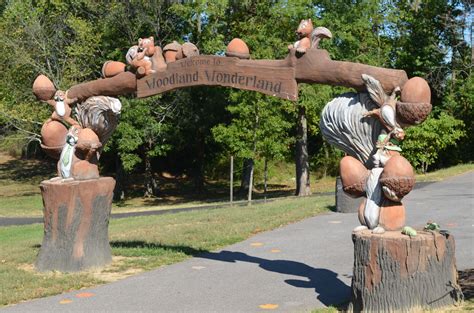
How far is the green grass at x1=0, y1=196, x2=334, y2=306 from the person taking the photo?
25.6 ft

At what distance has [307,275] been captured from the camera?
777 centimetres

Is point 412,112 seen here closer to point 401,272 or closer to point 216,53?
point 401,272

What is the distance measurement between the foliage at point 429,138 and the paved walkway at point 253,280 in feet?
54.1

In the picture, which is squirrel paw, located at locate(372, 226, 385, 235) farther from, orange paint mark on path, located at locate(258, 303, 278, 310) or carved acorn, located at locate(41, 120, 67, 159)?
carved acorn, located at locate(41, 120, 67, 159)

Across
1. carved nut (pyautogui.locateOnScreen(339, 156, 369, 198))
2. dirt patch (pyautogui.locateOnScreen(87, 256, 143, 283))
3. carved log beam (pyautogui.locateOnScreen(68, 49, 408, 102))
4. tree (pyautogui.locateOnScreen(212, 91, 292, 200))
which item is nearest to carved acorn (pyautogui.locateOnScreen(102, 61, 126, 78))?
carved log beam (pyautogui.locateOnScreen(68, 49, 408, 102))

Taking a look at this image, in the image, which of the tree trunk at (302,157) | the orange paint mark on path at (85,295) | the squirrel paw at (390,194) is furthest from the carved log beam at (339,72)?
the tree trunk at (302,157)

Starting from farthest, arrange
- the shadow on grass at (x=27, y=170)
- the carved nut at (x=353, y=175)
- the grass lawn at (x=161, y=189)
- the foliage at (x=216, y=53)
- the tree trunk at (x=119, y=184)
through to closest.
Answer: the shadow on grass at (x=27, y=170), the tree trunk at (x=119, y=184), the grass lawn at (x=161, y=189), the foliage at (x=216, y=53), the carved nut at (x=353, y=175)

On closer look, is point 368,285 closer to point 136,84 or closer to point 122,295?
point 122,295

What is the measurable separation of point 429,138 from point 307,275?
21310 mm

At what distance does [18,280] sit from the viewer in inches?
314

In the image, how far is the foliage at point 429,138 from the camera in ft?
89.6

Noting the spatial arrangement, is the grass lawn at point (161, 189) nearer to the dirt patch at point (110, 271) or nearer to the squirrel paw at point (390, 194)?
the dirt patch at point (110, 271)

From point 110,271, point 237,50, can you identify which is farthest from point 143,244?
point 237,50

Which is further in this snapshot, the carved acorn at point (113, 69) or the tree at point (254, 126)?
the tree at point (254, 126)
